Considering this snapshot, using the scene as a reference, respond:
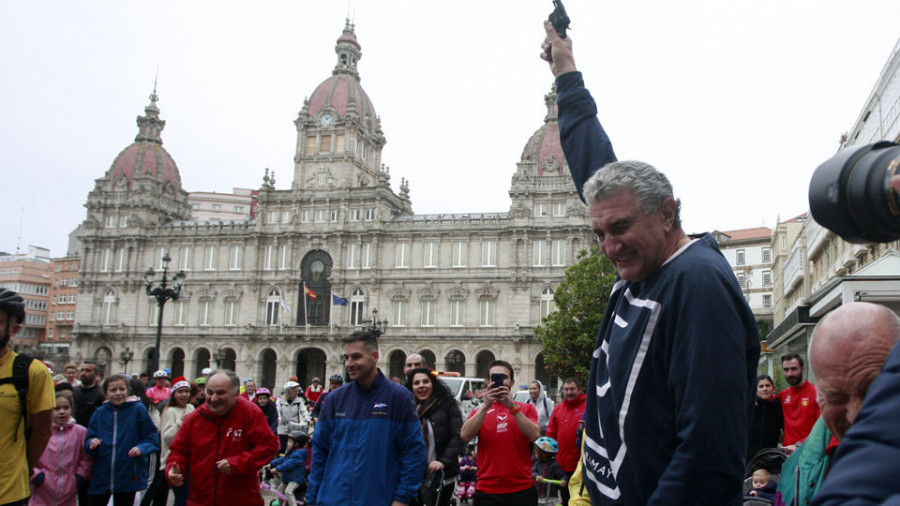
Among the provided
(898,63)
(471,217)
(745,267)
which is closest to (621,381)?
(898,63)

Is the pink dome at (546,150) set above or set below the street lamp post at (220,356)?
above

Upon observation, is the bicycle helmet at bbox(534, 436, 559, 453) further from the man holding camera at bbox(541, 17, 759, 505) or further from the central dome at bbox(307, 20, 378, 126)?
the central dome at bbox(307, 20, 378, 126)

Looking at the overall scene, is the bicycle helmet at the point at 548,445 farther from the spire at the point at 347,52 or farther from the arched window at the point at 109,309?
the arched window at the point at 109,309

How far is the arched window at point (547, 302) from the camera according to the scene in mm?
45875

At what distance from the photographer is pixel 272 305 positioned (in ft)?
167

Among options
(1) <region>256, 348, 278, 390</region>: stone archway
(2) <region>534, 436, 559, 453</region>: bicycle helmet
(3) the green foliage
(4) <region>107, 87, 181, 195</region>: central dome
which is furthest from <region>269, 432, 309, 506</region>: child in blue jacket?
(4) <region>107, 87, 181, 195</region>: central dome

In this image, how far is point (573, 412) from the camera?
819 cm

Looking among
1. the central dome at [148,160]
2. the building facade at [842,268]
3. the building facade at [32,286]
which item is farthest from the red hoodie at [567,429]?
the building facade at [32,286]

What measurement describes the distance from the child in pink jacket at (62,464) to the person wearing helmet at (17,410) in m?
2.53

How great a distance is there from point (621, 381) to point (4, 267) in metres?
96.8

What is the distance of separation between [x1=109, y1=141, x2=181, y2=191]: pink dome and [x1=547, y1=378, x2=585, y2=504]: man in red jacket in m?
55.1

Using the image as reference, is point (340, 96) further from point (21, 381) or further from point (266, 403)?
point (21, 381)

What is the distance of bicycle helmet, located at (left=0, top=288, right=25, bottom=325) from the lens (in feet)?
14.3

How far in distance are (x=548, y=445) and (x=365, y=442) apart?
310 cm
